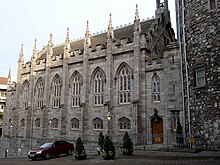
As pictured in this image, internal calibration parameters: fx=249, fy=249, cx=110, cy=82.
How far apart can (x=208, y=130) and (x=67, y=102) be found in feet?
68.9

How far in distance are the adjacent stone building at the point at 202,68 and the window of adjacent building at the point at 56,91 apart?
20746 mm

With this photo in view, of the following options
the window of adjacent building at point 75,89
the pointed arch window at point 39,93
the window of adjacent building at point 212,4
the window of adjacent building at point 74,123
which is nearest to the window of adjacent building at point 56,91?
the window of adjacent building at point 75,89

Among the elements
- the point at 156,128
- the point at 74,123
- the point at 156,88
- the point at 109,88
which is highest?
the point at 109,88

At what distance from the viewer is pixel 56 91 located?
3575 cm

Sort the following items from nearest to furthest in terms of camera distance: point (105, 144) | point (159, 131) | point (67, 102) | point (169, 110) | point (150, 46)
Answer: point (105, 144)
point (169, 110)
point (159, 131)
point (150, 46)
point (67, 102)

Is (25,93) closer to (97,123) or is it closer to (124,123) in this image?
(97,123)

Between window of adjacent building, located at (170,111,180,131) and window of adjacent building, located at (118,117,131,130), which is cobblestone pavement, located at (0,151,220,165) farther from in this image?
window of adjacent building, located at (118,117,131,130)

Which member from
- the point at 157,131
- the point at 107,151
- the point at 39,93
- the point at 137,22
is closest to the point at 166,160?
the point at 107,151

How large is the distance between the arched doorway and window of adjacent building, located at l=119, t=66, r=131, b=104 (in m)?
3.78

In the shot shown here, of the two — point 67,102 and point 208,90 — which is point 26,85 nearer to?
point 67,102

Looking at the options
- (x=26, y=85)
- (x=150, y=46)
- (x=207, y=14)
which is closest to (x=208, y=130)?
(x=207, y=14)

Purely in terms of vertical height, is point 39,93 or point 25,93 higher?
point 25,93

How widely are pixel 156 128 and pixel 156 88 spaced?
4.07 meters

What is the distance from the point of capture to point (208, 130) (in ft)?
54.0
